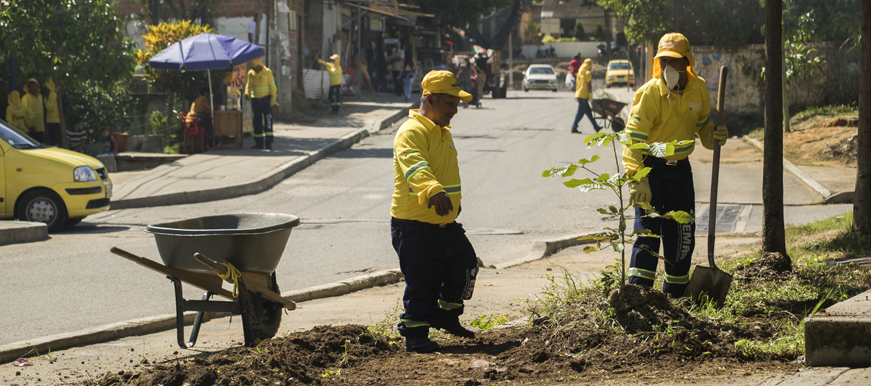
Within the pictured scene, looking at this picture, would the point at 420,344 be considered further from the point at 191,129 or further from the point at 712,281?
the point at 191,129

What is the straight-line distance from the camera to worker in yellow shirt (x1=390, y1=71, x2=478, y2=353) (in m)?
4.72

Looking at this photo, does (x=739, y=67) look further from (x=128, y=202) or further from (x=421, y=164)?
(x=421, y=164)

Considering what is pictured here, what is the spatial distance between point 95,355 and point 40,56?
12.3 meters

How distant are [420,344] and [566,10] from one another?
75.5 metres

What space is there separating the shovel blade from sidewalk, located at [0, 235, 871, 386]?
842 mm

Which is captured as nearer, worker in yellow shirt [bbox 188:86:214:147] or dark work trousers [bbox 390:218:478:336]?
dark work trousers [bbox 390:218:478:336]

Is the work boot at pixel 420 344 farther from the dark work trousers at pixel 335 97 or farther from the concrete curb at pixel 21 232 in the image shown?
the dark work trousers at pixel 335 97

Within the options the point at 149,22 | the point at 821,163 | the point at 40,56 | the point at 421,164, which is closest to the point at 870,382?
the point at 421,164

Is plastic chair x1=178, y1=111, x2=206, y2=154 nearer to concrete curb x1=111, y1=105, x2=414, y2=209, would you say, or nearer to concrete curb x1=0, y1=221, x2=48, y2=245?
concrete curb x1=111, y1=105, x2=414, y2=209

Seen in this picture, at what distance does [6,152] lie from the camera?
1059 centimetres

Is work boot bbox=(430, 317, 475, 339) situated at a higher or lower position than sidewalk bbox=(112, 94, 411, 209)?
lower

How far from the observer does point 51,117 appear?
17109mm

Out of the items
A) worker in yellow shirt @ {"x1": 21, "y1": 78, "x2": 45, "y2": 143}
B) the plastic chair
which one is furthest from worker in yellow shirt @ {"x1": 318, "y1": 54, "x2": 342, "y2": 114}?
worker in yellow shirt @ {"x1": 21, "y1": 78, "x2": 45, "y2": 143}

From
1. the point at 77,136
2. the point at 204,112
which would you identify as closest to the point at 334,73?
the point at 204,112
